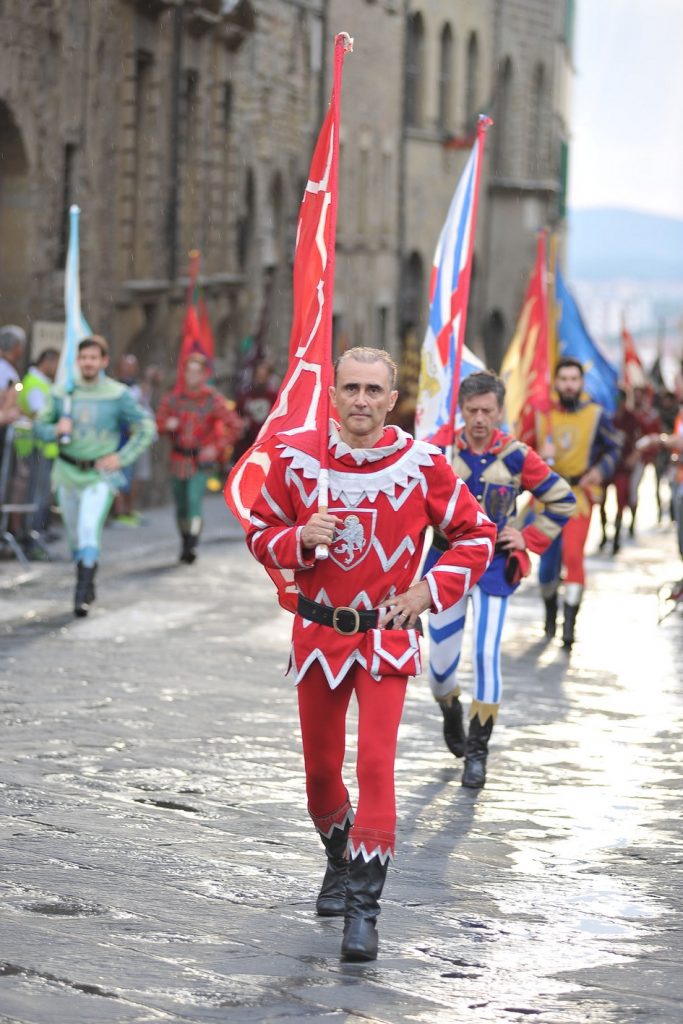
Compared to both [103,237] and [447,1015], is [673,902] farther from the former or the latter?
[103,237]

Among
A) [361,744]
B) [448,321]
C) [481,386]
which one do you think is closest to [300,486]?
[361,744]

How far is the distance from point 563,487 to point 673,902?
2.86m

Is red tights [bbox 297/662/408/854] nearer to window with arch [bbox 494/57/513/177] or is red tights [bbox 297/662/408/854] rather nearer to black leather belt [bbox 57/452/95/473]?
black leather belt [bbox 57/452/95/473]

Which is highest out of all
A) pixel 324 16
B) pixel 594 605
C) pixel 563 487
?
pixel 324 16

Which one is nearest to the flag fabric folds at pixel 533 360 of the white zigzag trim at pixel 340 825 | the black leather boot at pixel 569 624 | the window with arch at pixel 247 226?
the black leather boot at pixel 569 624

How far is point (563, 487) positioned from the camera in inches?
395

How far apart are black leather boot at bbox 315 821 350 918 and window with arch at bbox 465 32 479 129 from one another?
4339cm

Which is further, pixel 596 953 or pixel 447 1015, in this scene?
pixel 596 953

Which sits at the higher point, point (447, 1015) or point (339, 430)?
point (339, 430)

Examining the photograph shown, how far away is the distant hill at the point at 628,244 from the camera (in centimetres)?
14575

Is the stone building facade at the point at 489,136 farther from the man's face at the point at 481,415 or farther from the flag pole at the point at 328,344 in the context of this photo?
the flag pole at the point at 328,344

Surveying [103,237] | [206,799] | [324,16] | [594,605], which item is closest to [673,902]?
[206,799]

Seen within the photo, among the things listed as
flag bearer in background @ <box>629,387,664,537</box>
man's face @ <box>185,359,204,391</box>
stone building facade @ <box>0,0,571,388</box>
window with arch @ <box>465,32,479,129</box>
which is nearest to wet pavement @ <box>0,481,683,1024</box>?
man's face @ <box>185,359,204,391</box>

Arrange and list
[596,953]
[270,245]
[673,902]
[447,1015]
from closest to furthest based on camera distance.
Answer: [447,1015]
[596,953]
[673,902]
[270,245]
